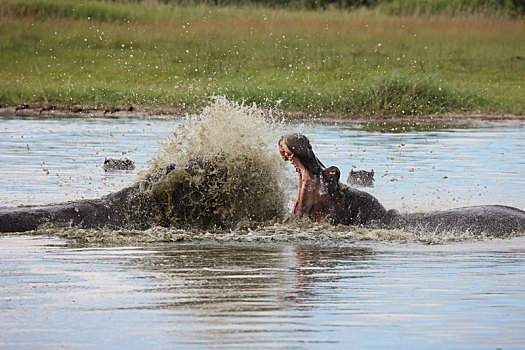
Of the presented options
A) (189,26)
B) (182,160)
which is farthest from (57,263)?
(189,26)

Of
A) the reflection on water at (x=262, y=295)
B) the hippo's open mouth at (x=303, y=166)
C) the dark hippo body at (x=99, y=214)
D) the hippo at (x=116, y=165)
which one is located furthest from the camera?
the hippo at (x=116, y=165)

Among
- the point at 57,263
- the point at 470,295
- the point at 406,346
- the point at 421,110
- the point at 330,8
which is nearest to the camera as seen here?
the point at 406,346

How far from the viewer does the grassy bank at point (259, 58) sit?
23.3 metres

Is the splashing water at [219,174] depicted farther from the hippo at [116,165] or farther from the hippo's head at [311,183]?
the hippo at [116,165]

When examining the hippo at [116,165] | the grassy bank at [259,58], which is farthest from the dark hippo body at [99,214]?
the grassy bank at [259,58]

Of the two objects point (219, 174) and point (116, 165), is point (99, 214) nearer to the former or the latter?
point (219, 174)

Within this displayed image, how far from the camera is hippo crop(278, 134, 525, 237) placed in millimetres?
8438

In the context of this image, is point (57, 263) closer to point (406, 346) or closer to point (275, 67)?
point (406, 346)

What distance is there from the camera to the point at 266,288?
670cm

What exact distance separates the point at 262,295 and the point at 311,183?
2.16 meters

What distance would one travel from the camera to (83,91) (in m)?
24.4

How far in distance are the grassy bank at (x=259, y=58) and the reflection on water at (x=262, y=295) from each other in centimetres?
1397

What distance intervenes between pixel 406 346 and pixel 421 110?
1769cm

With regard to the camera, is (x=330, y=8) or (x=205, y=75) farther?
(x=330, y=8)
